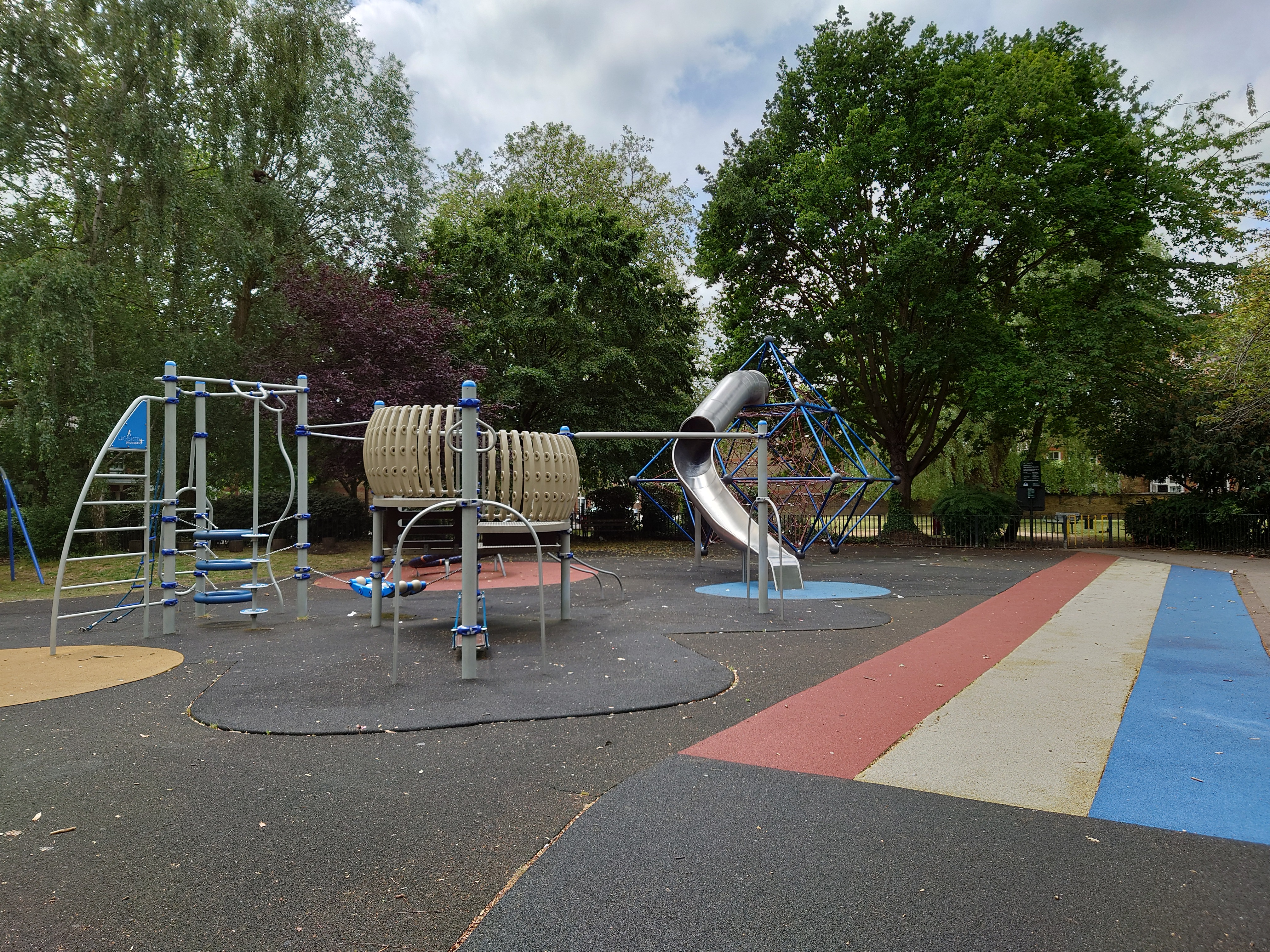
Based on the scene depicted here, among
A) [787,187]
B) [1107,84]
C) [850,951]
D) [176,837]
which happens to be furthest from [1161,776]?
[1107,84]

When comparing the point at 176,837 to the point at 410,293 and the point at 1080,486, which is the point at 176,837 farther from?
the point at 1080,486

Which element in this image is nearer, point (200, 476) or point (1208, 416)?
point (200, 476)

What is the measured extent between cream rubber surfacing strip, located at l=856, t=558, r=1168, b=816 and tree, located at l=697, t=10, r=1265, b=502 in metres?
12.2

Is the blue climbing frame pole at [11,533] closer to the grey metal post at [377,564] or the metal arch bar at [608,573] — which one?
the grey metal post at [377,564]

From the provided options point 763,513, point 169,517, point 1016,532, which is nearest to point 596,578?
point 763,513

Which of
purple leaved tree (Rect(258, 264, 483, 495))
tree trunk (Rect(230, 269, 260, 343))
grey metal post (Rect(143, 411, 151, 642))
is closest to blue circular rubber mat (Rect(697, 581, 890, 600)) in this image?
grey metal post (Rect(143, 411, 151, 642))

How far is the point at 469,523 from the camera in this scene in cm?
590

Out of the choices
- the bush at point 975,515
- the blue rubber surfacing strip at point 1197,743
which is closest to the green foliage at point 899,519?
the bush at point 975,515

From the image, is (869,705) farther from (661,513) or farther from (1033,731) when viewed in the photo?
(661,513)

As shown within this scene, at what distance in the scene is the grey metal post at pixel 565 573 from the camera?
25.3 ft

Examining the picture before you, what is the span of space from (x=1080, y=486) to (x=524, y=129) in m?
30.9

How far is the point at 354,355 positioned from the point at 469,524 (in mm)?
11616

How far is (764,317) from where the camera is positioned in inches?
839

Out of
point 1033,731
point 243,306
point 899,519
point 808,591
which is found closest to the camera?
point 1033,731
